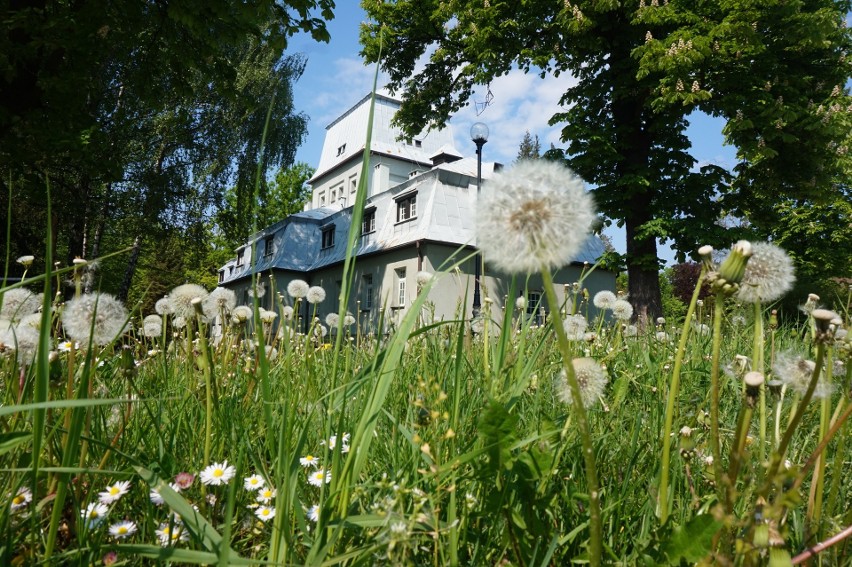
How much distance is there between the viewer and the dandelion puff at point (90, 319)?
1.27m

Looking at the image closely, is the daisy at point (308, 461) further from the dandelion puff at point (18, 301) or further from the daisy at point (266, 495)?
the dandelion puff at point (18, 301)

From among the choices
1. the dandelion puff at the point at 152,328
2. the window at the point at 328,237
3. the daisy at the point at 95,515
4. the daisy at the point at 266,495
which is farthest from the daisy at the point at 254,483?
the window at the point at 328,237

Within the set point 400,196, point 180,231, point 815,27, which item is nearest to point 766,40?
point 815,27

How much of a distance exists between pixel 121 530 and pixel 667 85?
1298 cm

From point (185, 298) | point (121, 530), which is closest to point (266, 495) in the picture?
point (121, 530)

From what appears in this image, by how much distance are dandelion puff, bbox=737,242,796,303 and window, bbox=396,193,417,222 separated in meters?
22.0

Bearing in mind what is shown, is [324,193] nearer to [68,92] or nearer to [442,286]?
[442,286]

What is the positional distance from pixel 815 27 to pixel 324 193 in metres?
34.4

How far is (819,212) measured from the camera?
72.3 feet

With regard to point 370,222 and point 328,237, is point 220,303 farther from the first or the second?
point 328,237

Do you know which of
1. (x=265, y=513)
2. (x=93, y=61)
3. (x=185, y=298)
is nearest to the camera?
(x=265, y=513)

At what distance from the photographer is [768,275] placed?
122 cm

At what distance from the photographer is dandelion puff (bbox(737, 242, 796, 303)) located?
117cm

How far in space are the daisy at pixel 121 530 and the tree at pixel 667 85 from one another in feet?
40.5
